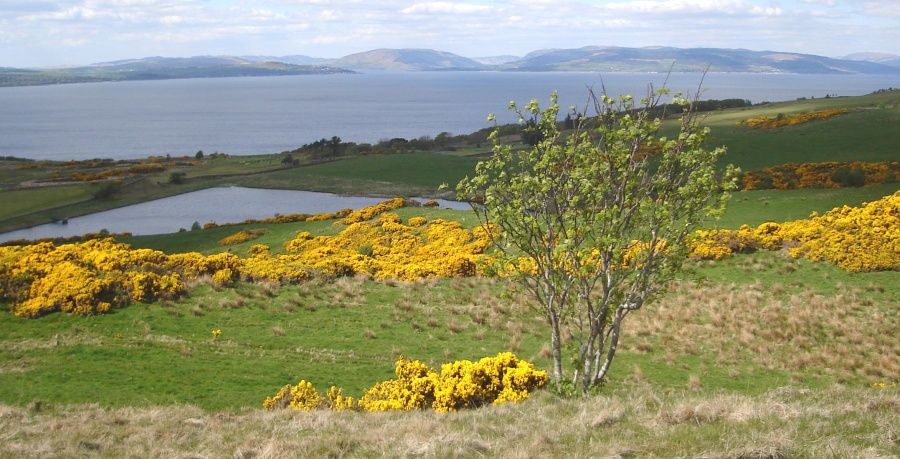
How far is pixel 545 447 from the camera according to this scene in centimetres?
1123

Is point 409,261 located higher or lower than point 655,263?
lower

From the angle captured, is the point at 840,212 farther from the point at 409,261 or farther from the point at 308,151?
the point at 308,151

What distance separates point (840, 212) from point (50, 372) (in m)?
39.8

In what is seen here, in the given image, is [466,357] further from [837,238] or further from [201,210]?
[201,210]

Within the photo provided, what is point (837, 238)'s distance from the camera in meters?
32.5

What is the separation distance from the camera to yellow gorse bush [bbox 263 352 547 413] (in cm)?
1753

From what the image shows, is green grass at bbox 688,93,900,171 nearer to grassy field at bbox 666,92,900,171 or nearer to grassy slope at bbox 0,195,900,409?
grassy field at bbox 666,92,900,171

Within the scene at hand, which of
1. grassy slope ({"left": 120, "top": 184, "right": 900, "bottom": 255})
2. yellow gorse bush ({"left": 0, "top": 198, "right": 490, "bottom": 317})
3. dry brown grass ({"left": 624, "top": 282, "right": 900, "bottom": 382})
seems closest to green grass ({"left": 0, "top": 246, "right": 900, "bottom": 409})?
dry brown grass ({"left": 624, "top": 282, "right": 900, "bottom": 382})

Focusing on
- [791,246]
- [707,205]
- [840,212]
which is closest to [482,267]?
[707,205]

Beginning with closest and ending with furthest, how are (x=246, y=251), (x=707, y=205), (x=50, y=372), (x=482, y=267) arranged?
(x=707, y=205)
(x=482, y=267)
(x=50, y=372)
(x=246, y=251)

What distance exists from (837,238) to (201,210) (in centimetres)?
6443

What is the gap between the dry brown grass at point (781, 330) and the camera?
2242 centimetres

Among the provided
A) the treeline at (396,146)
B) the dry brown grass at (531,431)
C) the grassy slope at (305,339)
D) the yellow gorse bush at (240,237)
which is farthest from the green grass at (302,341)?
the treeline at (396,146)

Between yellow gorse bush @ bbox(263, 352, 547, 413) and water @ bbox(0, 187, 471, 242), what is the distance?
50362 millimetres
